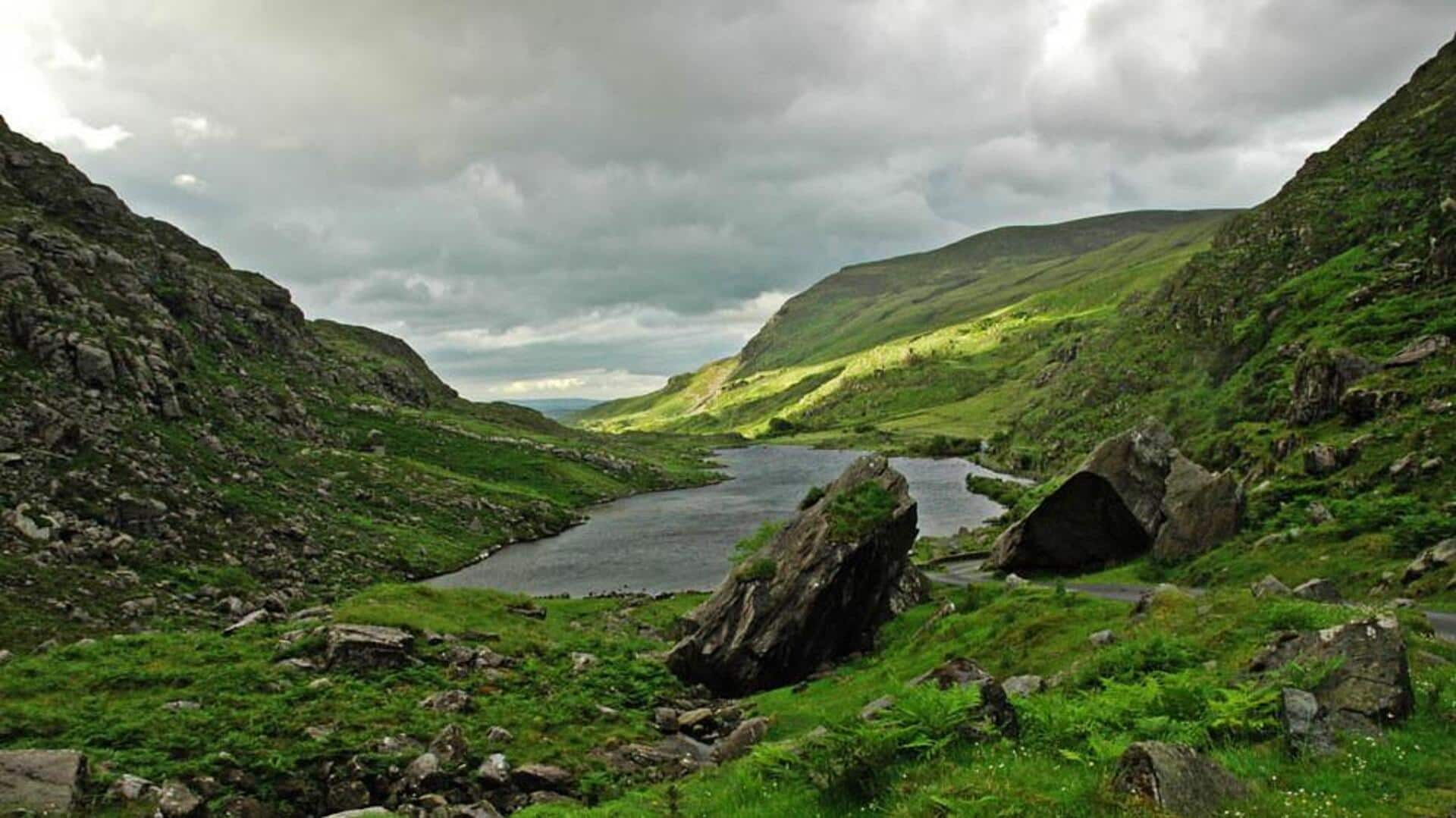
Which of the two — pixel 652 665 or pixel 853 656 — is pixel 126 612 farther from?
pixel 853 656

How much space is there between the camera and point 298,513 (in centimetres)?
7600

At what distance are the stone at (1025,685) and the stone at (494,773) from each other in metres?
16.5

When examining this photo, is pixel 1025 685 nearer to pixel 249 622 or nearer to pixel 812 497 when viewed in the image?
pixel 812 497

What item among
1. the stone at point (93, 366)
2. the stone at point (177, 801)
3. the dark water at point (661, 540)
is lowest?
the dark water at point (661, 540)

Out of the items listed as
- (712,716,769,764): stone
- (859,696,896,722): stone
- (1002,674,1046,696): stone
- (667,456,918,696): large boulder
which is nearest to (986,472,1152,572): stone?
(667,456,918,696): large boulder

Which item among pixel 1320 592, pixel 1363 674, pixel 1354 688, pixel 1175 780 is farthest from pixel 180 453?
pixel 1320 592

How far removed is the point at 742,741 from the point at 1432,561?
32.9 meters

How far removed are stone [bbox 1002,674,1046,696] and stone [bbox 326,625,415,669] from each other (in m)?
26.3

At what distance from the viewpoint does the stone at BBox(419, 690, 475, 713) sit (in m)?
30.1

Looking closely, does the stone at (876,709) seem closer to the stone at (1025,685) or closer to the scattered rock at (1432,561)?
the stone at (1025,685)

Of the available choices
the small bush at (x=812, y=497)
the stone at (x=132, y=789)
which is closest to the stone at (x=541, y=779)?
the stone at (x=132, y=789)

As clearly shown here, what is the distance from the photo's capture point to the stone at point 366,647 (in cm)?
3356

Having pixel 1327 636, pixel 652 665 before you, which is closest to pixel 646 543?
pixel 652 665

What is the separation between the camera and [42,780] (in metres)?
19.8
